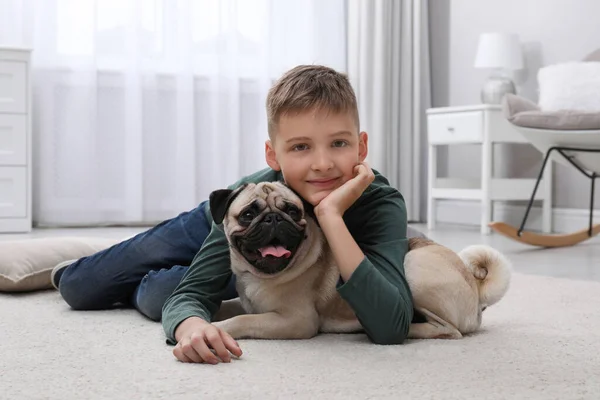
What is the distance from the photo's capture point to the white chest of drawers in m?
4.35

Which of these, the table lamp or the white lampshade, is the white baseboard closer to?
the table lamp

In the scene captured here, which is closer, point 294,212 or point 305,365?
point 305,365

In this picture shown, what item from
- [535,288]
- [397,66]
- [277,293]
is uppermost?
[397,66]

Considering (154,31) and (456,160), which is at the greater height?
(154,31)

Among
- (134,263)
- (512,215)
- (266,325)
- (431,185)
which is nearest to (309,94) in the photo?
(266,325)

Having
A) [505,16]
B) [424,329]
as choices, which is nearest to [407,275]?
[424,329]

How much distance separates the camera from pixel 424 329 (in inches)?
62.7

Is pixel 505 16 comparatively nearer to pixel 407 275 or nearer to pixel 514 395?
pixel 407 275

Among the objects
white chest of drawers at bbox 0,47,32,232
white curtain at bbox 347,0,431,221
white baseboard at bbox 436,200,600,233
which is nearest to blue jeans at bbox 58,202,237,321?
white chest of drawers at bbox 0,47,32,232

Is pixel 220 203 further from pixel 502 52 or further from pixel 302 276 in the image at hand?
Answer: pixel 502 52

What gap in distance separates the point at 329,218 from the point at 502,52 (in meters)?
3.63

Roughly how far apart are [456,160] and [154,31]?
232cm

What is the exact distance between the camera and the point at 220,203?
1.49 metres

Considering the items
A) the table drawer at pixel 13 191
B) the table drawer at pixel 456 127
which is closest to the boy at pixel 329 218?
the table drawer at pixel 13 191
